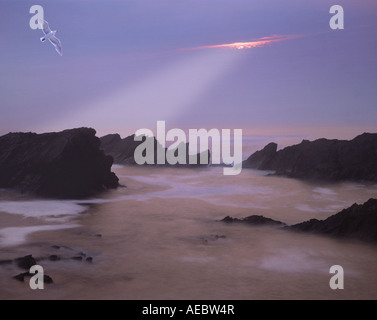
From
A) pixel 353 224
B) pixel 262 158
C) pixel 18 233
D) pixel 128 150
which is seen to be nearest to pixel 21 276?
pixel 18 233

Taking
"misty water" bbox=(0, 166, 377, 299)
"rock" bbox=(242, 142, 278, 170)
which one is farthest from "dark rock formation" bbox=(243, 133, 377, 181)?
"misty water" bbox=(0, 166, 377, 299)

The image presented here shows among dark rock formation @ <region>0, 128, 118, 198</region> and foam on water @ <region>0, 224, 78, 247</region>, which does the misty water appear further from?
dark rock formation @ <region>0, 128, 118, 198</region>

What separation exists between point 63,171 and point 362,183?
55090 mm

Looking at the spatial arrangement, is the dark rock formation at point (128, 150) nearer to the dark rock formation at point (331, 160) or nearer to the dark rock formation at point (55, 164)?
the dark rock formation at point (331, 160)

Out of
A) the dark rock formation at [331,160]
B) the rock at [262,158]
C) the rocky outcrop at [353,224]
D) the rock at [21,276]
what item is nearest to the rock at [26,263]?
the rock at [21,276]

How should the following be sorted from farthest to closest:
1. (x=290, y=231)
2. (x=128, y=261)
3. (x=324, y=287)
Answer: (x=290, y=231) < (x=128, y=261) < (x=324, y=287)

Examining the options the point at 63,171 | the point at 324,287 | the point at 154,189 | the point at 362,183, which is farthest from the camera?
the point at 362,183

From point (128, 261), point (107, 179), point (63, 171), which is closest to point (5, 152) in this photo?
point (63, 171)

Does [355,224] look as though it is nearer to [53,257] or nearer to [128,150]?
[53,257]

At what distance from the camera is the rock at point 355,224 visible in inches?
1029

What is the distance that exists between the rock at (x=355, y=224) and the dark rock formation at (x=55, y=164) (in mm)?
34624

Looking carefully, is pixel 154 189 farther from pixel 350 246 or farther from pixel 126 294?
pixel 126 294

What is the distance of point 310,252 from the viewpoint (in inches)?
967

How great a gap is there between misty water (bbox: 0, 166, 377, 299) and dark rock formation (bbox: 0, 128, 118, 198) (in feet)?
19.2
